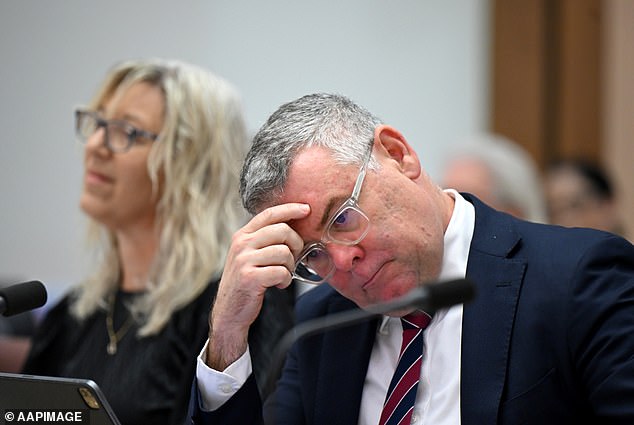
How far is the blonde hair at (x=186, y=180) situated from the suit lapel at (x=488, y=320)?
844mm

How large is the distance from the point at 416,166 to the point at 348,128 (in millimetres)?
136

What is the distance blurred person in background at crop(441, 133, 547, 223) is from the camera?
3.78 m

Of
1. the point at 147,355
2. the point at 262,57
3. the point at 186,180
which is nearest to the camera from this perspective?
Result: the point at 147,355

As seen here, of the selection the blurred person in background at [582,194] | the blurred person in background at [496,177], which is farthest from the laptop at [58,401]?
the blurred person in background at [582,194]

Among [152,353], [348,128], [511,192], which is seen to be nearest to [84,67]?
[511,192]

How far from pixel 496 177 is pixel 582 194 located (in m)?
0.55

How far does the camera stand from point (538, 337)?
165cm

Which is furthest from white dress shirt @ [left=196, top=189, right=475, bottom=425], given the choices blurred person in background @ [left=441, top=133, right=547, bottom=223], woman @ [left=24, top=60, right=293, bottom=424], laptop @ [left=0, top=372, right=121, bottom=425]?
blurred person in background @ [left=441, top=133, right=547, bottom=223]

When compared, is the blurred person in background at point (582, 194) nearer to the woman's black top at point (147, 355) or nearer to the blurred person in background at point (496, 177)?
the blurred person in background at point (496, 177)

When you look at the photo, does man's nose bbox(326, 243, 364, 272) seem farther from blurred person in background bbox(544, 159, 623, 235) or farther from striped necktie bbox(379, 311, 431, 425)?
blurred person in background bbox(544, 159, 623, 235)

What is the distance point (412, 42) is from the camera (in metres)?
4.34

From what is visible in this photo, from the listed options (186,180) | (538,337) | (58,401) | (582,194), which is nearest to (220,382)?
(58,401)

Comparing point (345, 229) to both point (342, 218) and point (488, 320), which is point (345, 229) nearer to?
point (342, 218)

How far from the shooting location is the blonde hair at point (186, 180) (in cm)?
247
